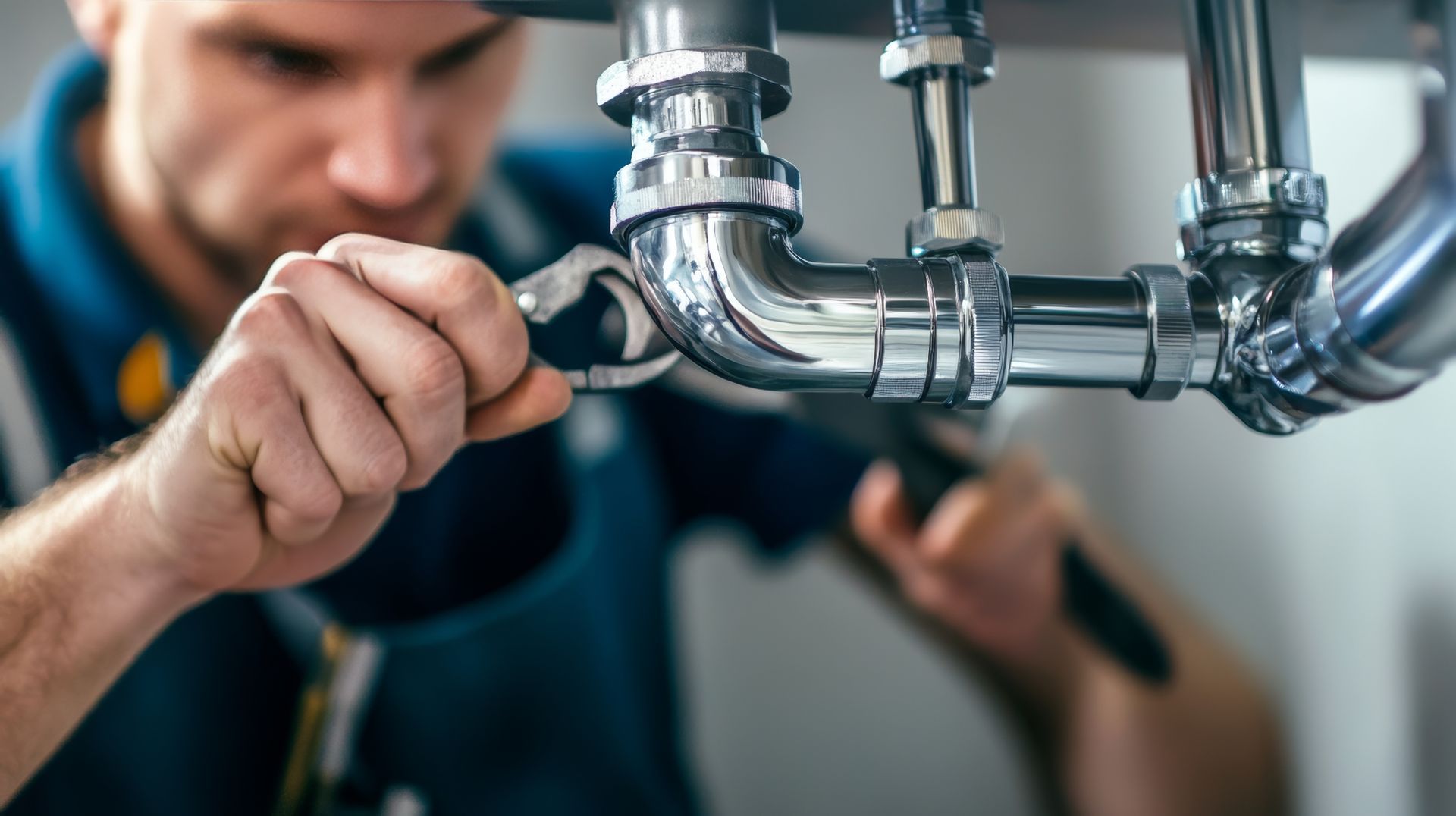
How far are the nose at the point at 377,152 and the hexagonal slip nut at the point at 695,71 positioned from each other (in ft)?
0.38

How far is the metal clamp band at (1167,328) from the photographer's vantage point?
12.8 inches

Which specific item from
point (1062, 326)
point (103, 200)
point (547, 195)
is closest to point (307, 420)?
point (1062, 326)

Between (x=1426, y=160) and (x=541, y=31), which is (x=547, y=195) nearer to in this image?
(x=541, y=31)

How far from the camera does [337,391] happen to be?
33 centimetres

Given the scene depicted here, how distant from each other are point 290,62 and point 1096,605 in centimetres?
65

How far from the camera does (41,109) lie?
0.59 meters

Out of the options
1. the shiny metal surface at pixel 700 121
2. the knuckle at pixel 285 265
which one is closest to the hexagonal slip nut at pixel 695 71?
the shiny metal surface at pixel 700 121

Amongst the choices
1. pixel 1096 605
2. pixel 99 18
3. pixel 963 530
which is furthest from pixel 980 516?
pixel 99 18

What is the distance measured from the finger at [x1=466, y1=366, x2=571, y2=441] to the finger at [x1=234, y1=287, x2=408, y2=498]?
0.03 metres

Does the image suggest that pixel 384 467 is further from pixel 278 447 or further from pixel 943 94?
pixel 943 94

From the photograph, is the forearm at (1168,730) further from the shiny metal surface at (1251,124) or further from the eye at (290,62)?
the eye at (290,62)

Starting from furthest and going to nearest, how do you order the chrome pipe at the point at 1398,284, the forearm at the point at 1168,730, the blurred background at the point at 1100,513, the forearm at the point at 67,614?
1. the forearm at the point at 1168,730
2. the blurred background at the point at 1100,513
3. the forearm at the point at 67,614
4. the chrome pipe at the point at 1398,284

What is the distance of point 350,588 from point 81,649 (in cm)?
31

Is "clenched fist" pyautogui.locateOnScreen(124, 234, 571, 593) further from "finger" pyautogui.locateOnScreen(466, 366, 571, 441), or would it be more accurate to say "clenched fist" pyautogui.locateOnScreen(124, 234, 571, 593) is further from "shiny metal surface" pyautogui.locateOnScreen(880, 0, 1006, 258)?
"shiny metal surface" pyautogui.locateOnScreen(880, 0, 1006, 258)
